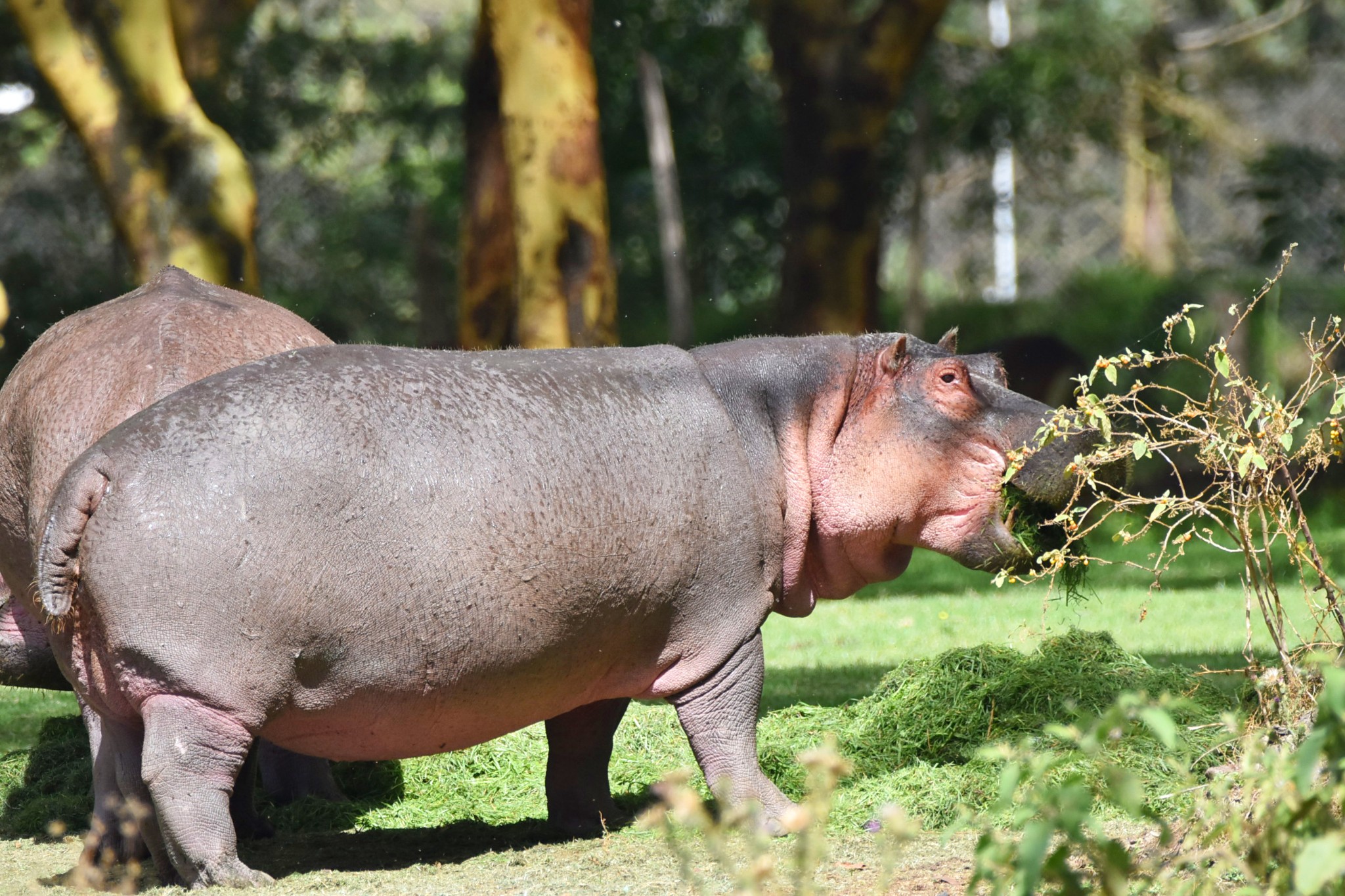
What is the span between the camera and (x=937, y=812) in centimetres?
466

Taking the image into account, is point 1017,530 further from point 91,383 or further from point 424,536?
point 91,383

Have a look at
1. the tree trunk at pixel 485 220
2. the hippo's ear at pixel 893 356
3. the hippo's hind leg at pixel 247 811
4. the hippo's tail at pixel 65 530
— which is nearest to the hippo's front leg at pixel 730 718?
the hippo's ear at pixel 893 356

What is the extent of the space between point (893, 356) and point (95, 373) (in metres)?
2.22

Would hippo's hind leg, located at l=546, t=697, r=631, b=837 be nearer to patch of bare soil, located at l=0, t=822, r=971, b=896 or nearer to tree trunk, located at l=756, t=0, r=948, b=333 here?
patch of bare soil, located at l=0, t=822, r=971, b=896

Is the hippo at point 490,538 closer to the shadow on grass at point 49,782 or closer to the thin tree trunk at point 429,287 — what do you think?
the shadow on grass at point 49,782


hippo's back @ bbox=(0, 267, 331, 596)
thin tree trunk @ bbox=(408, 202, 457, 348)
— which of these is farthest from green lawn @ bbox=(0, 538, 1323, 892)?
thin tree trunk @ bbox=(408, 202, 457, 348)

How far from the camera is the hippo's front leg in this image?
4.44 m

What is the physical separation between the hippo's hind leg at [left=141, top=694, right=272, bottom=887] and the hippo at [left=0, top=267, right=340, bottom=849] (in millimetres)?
616

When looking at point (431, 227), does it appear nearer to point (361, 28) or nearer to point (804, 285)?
point (361, 28)

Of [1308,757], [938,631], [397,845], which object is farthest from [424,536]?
[938,631]

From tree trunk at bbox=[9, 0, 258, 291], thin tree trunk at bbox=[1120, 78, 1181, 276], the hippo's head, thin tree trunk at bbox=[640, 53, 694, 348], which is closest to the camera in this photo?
the hippo's head

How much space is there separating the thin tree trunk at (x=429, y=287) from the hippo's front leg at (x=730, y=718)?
11.5 meters

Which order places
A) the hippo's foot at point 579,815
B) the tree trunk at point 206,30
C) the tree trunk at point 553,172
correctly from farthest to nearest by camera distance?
the tree trunk at point 206,30 < the tree trunk at point 553,172 < the hippo's foot at point 579,815

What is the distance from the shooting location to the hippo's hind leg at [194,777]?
Answer: 371 cm
